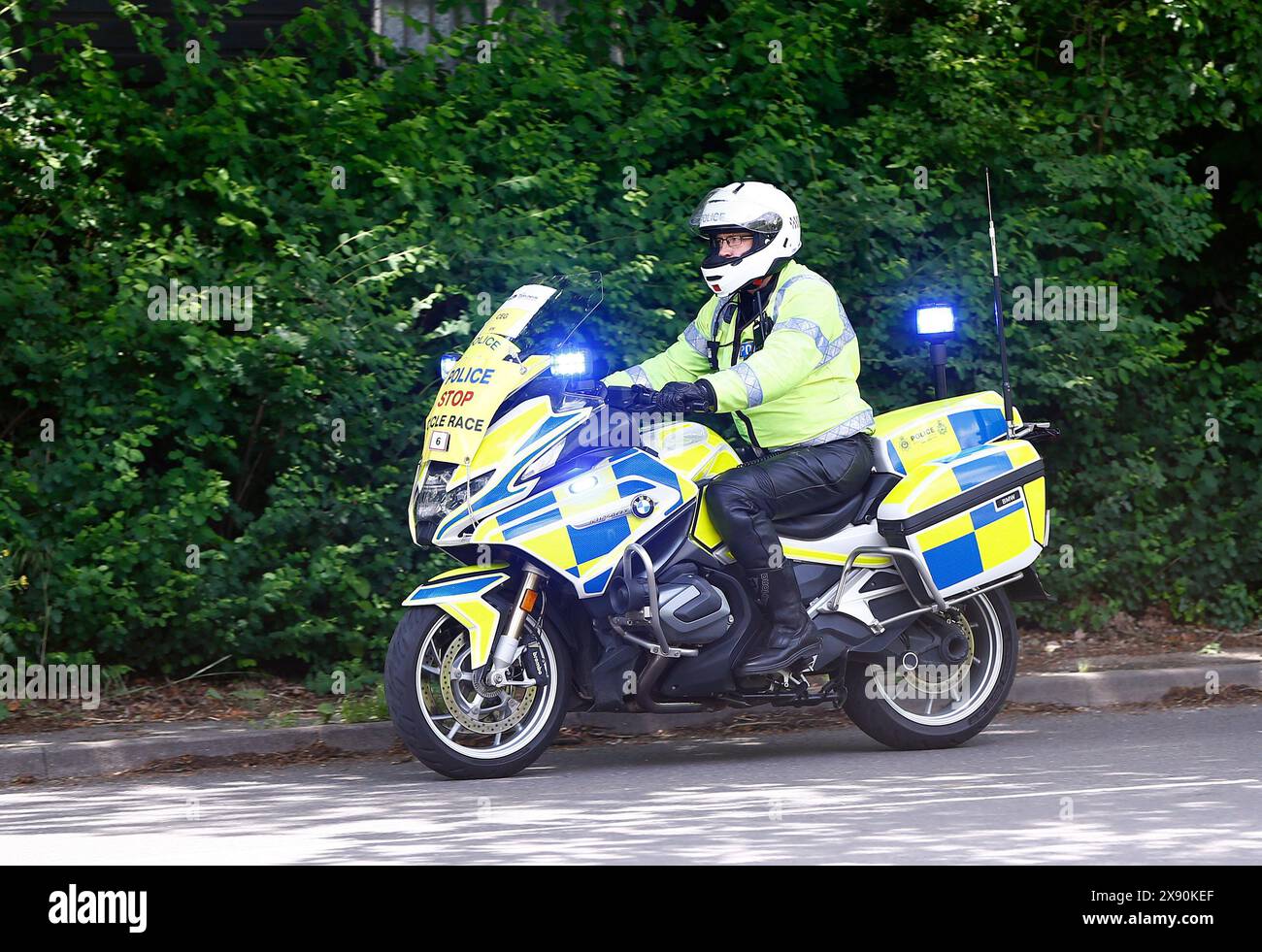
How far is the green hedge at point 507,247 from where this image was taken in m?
9.48

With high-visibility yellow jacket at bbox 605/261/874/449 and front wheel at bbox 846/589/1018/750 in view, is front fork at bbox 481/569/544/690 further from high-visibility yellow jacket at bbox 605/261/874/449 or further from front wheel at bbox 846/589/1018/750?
front wheel at bbox 846/589/1018/750

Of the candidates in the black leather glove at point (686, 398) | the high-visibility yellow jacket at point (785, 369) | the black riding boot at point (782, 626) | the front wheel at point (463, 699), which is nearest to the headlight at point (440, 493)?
the front wheel at point (463, 699)

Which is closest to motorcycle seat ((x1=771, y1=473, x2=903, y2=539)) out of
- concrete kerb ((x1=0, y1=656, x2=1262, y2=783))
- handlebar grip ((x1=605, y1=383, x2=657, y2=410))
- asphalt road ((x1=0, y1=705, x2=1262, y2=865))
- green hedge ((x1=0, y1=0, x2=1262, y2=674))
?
handlebar grip ((x1=605, y1=383, x2=657, y2=410))

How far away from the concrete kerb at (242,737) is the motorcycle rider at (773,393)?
134 cm

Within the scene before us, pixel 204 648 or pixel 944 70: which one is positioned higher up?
pixel 944 70

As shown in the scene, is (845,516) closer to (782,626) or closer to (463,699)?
(782,626)

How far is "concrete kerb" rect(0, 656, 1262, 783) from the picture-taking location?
8.02 meters

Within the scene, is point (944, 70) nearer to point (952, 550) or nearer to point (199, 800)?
point (952, 550)

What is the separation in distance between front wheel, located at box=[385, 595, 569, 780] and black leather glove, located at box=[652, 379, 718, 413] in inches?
39.3

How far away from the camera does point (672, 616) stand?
750cm

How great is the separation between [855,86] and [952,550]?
16.5ft

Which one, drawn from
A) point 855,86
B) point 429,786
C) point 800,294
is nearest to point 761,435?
point 800,294

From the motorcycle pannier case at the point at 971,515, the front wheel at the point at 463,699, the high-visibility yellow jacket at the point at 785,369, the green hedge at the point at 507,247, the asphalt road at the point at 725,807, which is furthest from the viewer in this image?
the green hedge at the point at 507,247

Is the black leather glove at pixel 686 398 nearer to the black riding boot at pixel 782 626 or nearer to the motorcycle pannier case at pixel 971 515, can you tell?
the black riding boot at pixel 782 626
